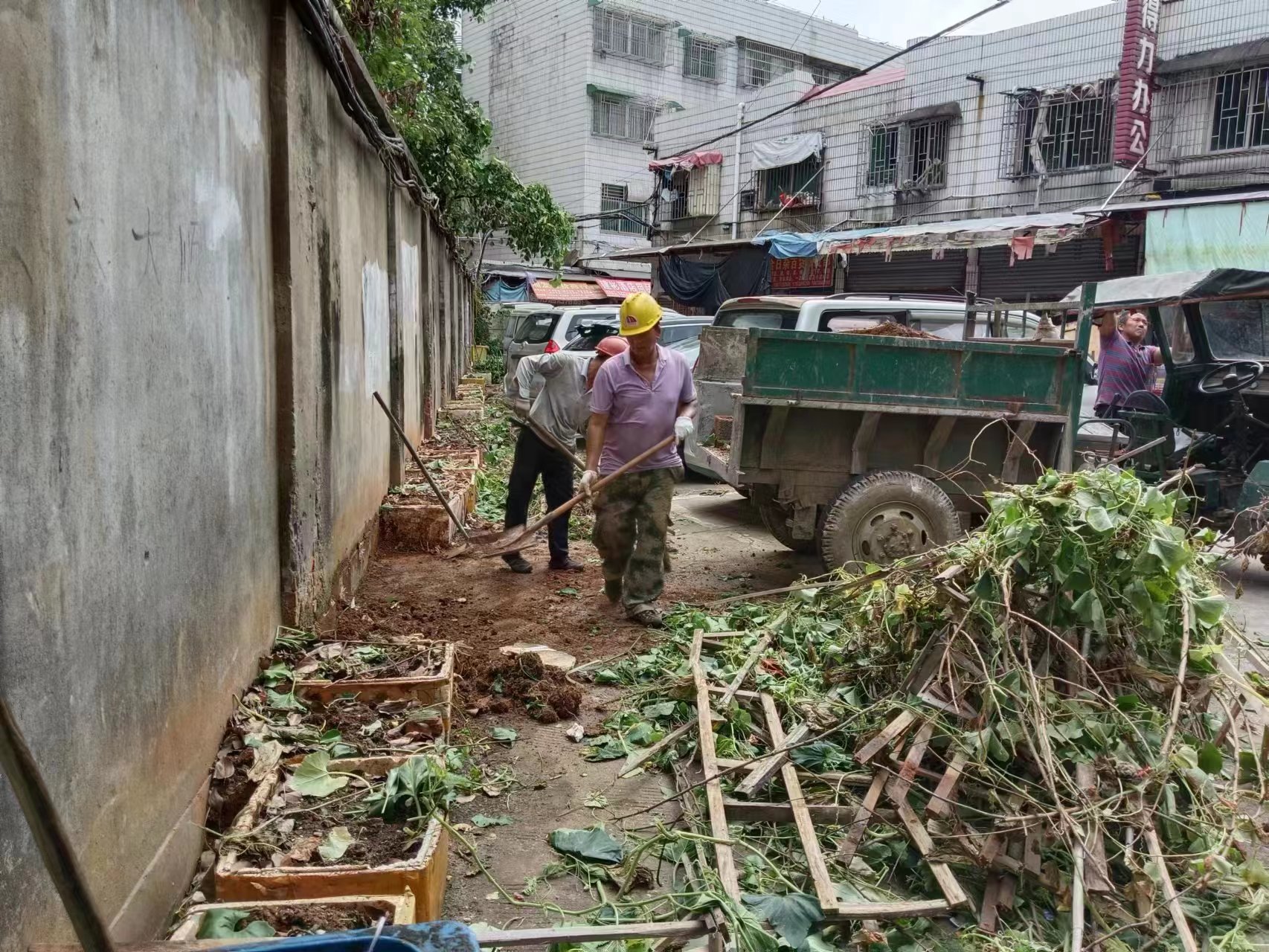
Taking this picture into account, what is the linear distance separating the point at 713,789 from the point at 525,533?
128 inches

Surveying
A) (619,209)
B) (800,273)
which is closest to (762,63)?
(619,209)

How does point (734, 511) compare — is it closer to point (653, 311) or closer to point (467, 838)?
point (653, 311)

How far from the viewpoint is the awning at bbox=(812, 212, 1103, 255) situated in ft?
46.3

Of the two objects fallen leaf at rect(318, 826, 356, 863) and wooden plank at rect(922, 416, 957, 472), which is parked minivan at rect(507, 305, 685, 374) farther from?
fallen leaf at rect(318, 826, 356, 863)

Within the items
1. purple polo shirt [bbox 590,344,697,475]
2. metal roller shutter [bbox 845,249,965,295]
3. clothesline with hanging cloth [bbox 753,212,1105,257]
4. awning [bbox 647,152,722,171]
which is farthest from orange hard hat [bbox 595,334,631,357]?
awning [bbox 647,152,722,171]

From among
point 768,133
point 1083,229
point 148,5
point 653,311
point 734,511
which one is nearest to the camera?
point 148,5

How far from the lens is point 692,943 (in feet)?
8.80

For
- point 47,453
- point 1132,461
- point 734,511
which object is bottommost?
point 734,511

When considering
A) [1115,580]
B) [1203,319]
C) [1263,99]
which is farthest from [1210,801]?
[1263,99]

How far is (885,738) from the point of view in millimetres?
3426

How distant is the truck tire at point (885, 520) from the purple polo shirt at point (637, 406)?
119cm

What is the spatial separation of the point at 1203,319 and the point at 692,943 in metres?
7.04

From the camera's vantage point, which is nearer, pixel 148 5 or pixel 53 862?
pixel 53 862

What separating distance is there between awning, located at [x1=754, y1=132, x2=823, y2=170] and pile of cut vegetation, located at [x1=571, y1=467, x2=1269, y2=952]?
19367mm
